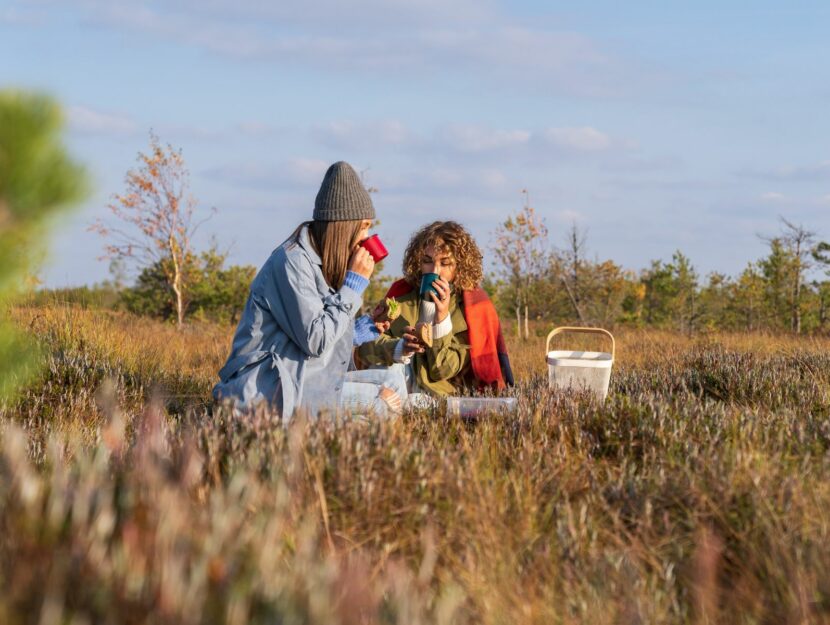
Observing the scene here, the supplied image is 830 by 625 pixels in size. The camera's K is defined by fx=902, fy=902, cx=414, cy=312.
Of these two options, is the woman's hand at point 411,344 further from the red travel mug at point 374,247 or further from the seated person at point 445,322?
the red travel mug at point 374,247

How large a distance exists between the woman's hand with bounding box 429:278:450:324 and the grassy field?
2.91ft

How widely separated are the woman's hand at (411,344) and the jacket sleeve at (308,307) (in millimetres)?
907

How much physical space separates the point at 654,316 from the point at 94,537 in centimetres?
1939

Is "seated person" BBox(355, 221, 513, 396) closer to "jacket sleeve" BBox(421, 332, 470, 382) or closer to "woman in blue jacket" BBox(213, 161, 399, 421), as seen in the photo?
"jacket sleeve" BBox(421, 332, 470, 382)

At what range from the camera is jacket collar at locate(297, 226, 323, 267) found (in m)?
4.37

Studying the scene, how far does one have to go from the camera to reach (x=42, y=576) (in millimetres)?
1790

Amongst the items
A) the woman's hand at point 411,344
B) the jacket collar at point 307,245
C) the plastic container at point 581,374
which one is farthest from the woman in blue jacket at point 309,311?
the plastic container at point 581,374

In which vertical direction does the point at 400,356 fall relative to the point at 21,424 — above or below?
above

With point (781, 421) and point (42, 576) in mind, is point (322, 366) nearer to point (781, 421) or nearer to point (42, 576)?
point (781, 421)

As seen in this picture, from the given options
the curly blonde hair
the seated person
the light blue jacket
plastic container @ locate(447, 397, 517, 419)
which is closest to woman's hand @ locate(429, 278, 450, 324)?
the seated person

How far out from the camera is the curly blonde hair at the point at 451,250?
5.62 meters

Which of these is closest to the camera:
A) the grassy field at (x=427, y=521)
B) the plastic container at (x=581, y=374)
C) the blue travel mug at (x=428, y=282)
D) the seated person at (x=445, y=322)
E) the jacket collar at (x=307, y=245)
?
the grassy field at (x=427, y=521)

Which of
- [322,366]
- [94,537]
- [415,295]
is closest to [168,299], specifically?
[415,295]

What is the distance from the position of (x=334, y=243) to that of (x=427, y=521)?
1.93 m
